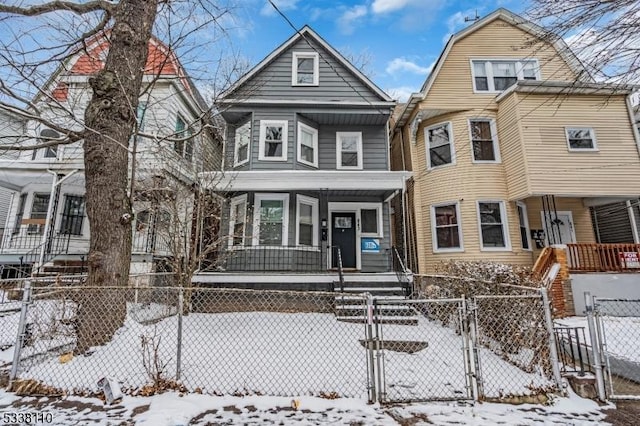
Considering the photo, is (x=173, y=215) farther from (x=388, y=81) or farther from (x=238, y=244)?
(x=388, y=81)

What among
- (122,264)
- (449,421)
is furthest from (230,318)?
(449,421)

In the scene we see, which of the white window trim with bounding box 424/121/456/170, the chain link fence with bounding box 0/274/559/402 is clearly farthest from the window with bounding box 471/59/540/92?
the chain link fence with bounding box 0/274/559/402

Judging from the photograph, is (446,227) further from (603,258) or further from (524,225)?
(603,258)

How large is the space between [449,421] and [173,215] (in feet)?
23.6

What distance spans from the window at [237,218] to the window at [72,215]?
6152 millimetres

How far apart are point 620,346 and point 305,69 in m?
11.8

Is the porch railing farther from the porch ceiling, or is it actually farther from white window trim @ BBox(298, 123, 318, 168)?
the porch ceiling

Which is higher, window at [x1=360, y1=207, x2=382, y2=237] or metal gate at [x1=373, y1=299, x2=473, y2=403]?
window at [x1=360, y1=207, x2=382, y2=237]

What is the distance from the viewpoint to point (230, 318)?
679cm

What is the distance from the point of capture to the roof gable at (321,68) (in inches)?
434

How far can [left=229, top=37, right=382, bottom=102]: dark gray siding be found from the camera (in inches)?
433

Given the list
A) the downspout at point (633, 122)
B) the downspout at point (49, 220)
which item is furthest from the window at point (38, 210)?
the downspout at point (633, 122)

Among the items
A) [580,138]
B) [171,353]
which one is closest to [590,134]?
[580,138]

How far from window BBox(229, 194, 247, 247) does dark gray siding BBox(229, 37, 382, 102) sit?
390 cm
